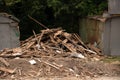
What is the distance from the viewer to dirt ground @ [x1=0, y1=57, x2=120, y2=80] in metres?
15.0

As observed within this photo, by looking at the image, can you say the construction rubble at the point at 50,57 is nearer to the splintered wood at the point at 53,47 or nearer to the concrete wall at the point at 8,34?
the splintered wood at the point at 53,47

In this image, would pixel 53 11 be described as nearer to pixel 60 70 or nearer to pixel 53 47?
pixel 53 47

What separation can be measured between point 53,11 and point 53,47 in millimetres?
6886

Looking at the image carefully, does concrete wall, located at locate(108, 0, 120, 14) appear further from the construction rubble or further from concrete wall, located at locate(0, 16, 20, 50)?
concrete wall, located at locate(0, 16, 20, 50)

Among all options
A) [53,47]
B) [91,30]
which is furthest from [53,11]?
[53,47]

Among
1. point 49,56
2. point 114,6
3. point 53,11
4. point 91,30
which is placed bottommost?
point 91,30

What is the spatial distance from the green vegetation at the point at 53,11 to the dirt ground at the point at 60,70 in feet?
26.7

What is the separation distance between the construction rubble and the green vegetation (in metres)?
3.59

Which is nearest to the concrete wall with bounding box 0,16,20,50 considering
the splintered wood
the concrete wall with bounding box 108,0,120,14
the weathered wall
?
the splintered wood

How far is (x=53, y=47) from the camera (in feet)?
65.1

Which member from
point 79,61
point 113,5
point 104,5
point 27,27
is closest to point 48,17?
point 27,27

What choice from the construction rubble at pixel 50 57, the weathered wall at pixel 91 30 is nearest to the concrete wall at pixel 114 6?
the weathered wall at pixel 91 30

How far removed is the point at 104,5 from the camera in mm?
24125

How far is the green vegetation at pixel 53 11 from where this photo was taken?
79.8 feet
